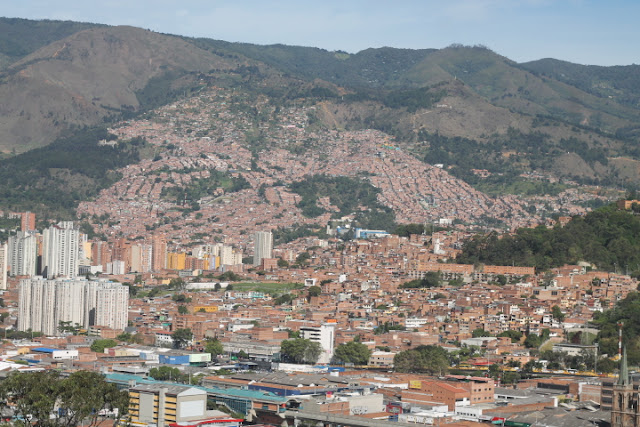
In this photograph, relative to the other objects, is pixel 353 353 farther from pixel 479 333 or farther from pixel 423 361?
pixel 479 333

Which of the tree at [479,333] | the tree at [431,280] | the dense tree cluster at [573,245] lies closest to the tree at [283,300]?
the tree at [431,280]

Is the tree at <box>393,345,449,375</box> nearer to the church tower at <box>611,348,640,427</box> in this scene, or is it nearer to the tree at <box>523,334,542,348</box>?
the tree at <box>523,334,542,348</box>

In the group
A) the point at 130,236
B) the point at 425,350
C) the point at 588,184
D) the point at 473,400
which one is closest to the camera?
the point at 473,400

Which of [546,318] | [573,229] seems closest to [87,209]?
[573,229]

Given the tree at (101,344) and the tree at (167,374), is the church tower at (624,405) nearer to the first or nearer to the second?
the tree at (167,374)

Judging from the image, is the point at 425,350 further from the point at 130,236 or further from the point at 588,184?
the point at 588,184

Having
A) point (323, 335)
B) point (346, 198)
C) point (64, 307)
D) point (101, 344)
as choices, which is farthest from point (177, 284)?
point (346, 198)
